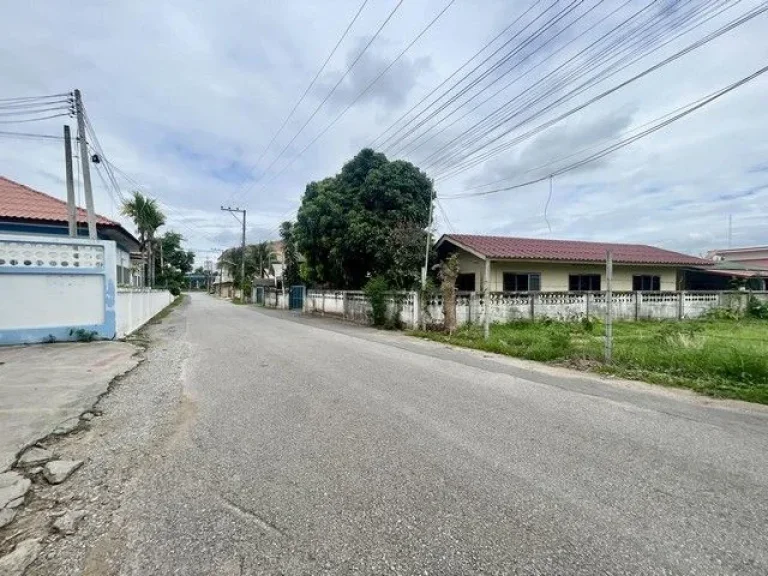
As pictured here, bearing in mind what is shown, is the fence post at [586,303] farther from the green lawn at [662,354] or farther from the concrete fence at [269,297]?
the concrete fence at [269,297]

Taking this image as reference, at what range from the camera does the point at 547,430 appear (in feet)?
15.5

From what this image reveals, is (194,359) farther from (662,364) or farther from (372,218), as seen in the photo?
(372,218)

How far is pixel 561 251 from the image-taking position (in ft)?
66.2

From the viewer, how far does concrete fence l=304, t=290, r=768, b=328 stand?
615 inches

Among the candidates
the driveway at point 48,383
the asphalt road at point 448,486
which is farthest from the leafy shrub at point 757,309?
the driveway at point 48,383

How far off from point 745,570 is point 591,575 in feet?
2.87

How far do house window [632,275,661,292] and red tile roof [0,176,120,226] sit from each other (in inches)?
913

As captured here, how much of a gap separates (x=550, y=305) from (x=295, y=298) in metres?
21.8

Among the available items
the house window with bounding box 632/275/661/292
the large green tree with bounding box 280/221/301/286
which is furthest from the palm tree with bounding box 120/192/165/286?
the house window with bounding box 632/275/661/292

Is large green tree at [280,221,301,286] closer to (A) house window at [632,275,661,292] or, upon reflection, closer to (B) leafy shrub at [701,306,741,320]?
(A) house window at [632,275,661,292]

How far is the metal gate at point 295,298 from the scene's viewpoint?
1302 inches

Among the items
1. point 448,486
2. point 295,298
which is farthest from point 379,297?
point 295,298

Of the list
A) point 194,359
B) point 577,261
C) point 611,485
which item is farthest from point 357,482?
point 577,261

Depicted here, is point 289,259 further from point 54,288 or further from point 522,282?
point 54,288
